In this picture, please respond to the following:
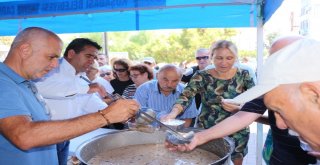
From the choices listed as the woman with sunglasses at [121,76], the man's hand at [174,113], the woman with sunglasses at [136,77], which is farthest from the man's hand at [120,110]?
the woman with sunglasses at [121,76]

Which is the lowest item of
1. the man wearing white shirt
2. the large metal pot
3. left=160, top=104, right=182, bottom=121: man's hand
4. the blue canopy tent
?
the large metal pot

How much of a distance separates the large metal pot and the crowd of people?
0.11 m

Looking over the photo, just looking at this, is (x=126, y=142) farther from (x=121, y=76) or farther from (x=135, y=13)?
(x=121, y=76)

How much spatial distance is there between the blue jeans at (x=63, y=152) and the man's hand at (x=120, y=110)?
3.87 feet

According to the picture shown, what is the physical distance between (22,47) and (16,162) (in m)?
0.50

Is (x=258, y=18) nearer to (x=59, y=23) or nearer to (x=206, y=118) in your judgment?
(x=206, y=118)

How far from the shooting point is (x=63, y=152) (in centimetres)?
233

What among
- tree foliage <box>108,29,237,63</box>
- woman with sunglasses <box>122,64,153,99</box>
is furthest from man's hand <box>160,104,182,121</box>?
tree foliage <box>108,29,237,63</box>

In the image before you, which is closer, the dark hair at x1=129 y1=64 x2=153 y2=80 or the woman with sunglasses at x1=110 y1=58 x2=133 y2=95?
the dark hair at x1=129 y1=64 x2=153 y2=80

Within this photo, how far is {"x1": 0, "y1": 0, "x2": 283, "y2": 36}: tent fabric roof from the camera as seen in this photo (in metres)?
2.64

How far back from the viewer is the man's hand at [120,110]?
1.28 meters

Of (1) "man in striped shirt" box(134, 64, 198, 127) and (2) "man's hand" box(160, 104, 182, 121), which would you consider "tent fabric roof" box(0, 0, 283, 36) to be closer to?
(1) "man in striped shirt" box(134, 64, 198, 127)

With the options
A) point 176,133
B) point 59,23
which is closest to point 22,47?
point 176,133

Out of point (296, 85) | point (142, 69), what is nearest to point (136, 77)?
point (142, 69)
